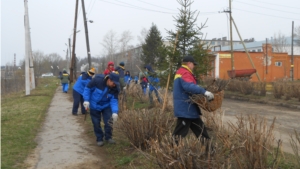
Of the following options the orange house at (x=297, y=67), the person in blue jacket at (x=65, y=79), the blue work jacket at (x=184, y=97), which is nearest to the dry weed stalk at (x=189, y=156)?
the blue work jacket at (x=184, y=97)

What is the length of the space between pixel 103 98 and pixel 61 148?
131 cm

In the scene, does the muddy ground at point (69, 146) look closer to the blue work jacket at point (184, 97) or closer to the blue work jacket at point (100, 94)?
the blue work jacket at point (100, 94)

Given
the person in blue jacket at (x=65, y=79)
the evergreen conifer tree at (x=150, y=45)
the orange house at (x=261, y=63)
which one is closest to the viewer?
the person in blue jacket at (x=65, y=79)

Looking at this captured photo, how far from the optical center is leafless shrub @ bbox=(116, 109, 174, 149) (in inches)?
240

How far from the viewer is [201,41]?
8.45 metres

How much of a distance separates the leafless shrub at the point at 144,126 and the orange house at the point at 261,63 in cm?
2932

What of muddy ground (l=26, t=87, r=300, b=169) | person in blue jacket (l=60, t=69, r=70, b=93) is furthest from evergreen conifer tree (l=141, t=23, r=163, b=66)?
muddy ground (l=26, t=87, r=300, b=169)

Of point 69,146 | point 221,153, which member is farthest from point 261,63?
point 221,153

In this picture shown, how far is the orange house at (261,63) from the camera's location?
1411 inches

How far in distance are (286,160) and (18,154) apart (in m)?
4.56

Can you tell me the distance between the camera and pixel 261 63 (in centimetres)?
3812

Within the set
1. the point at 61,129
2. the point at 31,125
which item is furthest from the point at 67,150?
the point at 31,125

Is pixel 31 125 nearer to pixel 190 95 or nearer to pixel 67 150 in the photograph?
pixel 67 150

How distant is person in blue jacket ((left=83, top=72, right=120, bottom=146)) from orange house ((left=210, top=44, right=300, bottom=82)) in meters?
29.0
